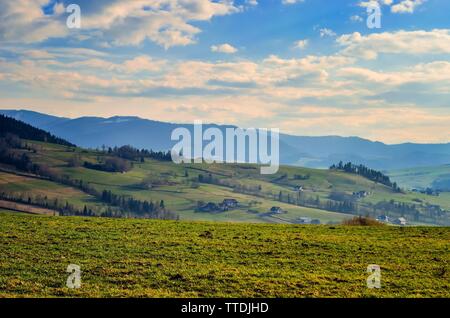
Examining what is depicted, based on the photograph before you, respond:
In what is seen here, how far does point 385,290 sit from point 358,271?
424 cm

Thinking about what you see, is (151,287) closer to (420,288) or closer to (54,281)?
(54,281)

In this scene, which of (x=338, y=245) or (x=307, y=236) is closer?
(x=338, y=245)

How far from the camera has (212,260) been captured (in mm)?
29734

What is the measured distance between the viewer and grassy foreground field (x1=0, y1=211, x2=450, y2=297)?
22844mm

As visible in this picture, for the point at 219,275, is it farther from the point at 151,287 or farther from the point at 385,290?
the point at 385,290

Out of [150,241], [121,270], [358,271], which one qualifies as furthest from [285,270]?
[150,241]

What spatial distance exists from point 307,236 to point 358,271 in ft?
44.3

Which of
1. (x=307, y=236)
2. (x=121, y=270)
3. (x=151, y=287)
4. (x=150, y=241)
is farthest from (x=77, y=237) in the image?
(x=307, y=236)

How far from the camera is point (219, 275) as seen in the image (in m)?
25.3

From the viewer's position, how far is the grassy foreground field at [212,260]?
22844 mm
